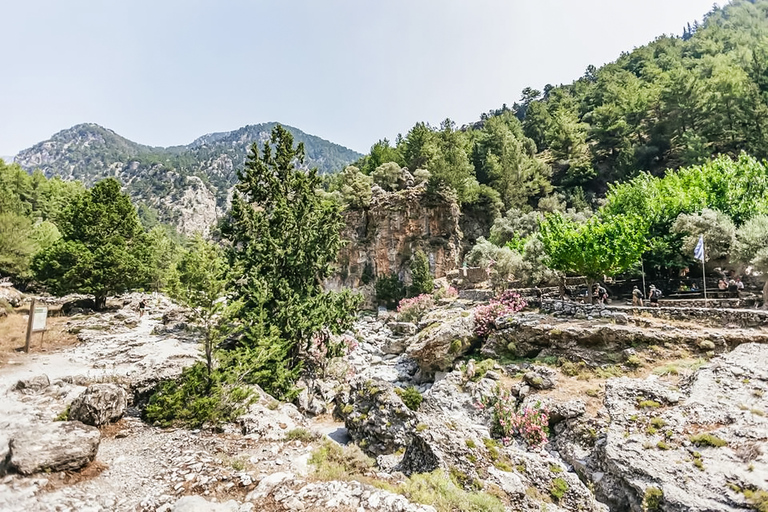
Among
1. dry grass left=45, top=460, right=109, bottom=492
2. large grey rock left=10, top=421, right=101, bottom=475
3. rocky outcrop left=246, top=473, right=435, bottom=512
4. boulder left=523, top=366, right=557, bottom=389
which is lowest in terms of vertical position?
boulder left=523, top=366, right=557, bottom=389

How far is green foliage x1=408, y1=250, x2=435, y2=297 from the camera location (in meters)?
42.8

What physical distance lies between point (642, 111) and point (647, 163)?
1068cm

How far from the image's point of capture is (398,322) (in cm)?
3647

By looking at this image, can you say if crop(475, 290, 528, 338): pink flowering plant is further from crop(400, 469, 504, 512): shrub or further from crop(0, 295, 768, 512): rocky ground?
crop(400, 469, 504, 512): shrub

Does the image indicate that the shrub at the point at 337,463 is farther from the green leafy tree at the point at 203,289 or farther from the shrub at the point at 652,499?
the shrub at the point at 652,499

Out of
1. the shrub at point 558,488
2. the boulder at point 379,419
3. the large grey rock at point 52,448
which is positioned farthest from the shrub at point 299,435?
the shrub at point 558,488

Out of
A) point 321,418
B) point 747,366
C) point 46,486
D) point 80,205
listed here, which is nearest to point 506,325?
point 747,366

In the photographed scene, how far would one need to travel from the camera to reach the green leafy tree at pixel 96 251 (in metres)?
26.4

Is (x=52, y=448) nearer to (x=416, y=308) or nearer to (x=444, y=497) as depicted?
(x=444, y=497)

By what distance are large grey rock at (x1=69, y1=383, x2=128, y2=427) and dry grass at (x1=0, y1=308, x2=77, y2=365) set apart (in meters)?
9.91

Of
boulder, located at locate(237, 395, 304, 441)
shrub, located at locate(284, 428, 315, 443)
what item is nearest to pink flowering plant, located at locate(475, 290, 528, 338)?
boulder, located at locate(237, 395, 304, 441)

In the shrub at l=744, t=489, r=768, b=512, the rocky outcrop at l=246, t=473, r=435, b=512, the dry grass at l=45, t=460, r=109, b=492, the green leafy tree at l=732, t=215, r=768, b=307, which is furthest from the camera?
the green leafy tree at l=732, t=215, r=768, b=307

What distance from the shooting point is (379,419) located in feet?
35.3

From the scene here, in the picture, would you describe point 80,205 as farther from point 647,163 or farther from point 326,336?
point 647,163
